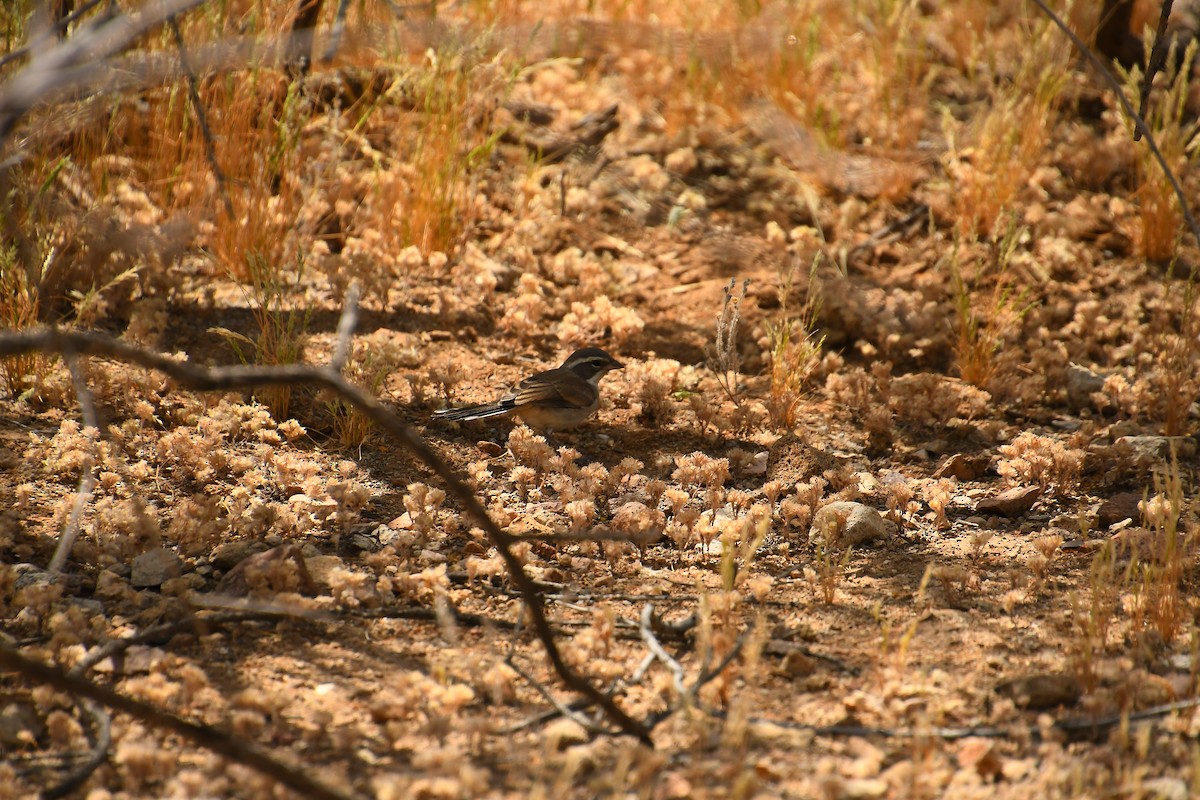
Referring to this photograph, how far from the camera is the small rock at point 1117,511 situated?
4844 millimetres

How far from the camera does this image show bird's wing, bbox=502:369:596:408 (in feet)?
18.0

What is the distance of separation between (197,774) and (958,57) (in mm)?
8427

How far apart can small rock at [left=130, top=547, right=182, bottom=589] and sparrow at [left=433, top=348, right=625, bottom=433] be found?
5.47ft

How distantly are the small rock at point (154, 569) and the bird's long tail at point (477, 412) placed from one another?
5.40 ft

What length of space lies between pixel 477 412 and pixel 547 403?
368 mm

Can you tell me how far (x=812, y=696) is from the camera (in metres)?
3.64

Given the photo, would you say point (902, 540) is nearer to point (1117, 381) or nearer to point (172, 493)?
point (1117, 381)

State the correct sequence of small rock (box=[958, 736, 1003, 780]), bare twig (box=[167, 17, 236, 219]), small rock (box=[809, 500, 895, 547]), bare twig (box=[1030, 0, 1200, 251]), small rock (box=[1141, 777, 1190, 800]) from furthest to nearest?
bare twig (box=[167, 17, 236, 219])
small rock (box=[809, 500, 895, 547])
bare twig (box=[1030, 0, 1200, 251])
small rock (box=[958, 736, 1003, 780])
small rock (box=[1141, 777, 1190, 800])

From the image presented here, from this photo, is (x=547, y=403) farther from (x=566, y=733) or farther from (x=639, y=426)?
(x=566, y=733)

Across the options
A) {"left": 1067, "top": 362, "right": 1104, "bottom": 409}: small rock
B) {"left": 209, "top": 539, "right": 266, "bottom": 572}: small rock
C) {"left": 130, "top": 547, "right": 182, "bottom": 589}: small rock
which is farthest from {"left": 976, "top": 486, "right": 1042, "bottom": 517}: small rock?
{"left": 130, "top": 547, "right": 182, "bottom": 589}: small rock

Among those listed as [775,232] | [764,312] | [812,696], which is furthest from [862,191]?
[812,696]

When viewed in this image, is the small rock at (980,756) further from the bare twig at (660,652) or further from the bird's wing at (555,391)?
the bird's wing at (555,391)

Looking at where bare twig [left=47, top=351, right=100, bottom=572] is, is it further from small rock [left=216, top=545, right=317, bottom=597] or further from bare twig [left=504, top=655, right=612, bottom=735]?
bare twig [left=504, top=655, right=612, bottom=735]

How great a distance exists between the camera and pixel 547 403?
546 cm
